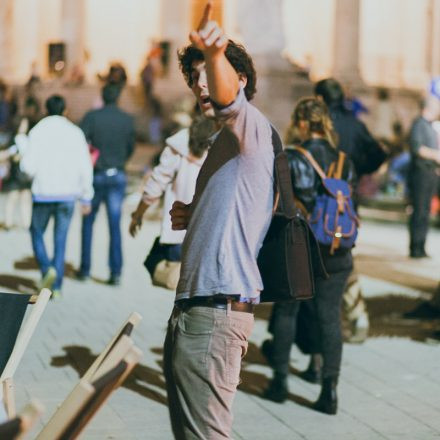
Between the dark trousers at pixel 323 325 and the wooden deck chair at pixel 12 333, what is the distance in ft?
7.82

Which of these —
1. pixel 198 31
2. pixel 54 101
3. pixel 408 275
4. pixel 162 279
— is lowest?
pixel 408 275

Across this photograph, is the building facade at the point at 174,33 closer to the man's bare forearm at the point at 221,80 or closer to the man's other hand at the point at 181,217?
the man's other hand at the point at 181,217

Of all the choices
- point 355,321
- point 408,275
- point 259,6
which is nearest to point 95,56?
point 259,6

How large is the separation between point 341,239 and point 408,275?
248 inches

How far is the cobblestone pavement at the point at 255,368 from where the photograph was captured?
22.7ft

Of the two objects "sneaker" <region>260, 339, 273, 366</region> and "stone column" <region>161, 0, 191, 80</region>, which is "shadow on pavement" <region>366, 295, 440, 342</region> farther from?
"stone column" <region>161, 0, 191, 80</region>

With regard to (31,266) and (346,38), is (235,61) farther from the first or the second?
(346,38)

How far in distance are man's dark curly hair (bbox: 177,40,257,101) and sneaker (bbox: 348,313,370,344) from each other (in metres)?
4.77

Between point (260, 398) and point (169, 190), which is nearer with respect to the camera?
point (260, 398)

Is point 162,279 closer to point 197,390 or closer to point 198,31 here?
point 197,390

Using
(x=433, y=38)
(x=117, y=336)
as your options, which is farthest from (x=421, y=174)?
(x=433, y=38)

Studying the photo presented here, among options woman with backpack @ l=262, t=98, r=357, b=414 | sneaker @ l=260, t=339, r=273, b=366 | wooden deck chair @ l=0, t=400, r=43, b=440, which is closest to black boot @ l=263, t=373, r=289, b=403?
woman with backpack @ l=262, t=98, r=357, b=414

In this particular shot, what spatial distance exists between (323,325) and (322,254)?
0.39m

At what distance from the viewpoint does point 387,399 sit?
7.68 m
